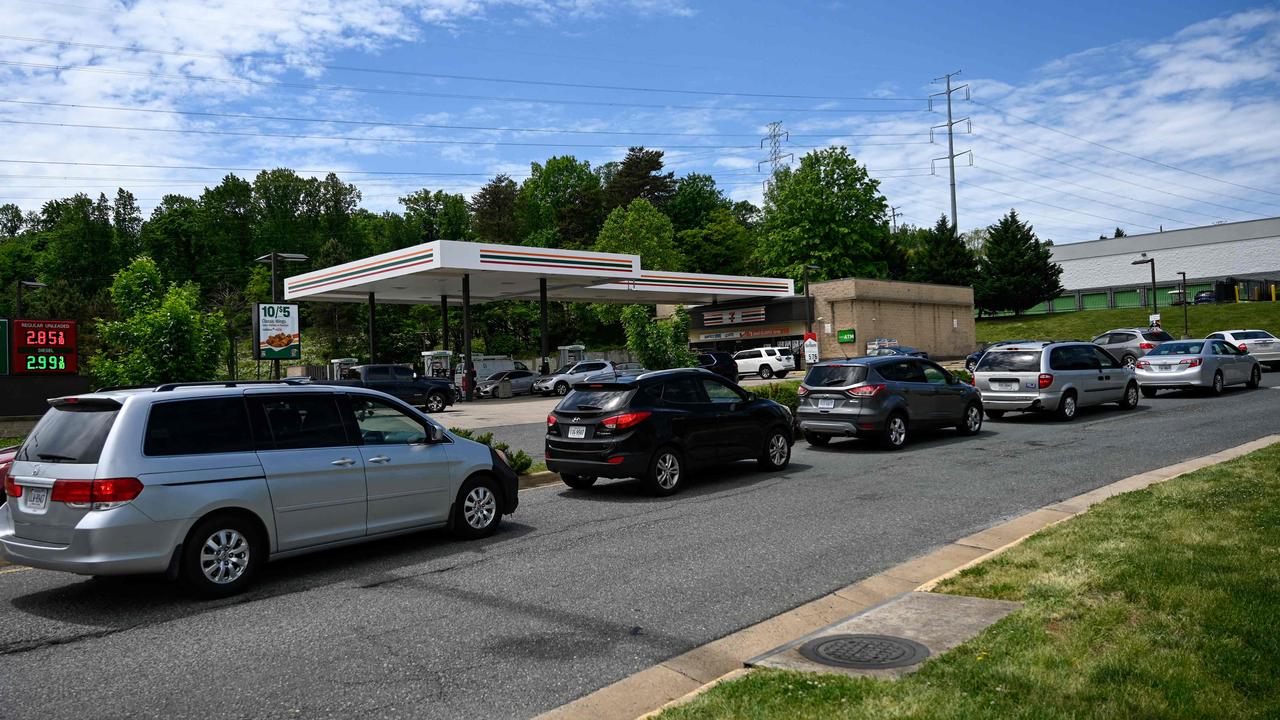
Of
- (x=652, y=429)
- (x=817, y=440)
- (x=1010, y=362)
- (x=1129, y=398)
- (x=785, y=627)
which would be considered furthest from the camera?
(x=1129, y=398)

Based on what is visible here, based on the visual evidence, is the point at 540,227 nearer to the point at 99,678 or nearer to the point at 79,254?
the point at 79,254

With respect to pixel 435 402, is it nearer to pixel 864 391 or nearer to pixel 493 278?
pixel 493 278

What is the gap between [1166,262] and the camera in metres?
89.0

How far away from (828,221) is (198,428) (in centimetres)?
6724

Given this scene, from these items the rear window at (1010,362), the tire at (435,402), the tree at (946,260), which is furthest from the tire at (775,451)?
the tree at (946,260)

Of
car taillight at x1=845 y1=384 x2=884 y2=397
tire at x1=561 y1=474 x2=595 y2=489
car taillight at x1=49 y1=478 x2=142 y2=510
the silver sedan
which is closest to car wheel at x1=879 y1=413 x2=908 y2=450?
car taillight at x1=845 y1=384 x2=884 y2=397

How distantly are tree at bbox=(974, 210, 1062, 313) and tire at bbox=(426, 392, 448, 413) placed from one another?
5460 cm

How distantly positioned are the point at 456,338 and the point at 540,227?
2809 cm

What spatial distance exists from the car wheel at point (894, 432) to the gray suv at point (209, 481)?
9.18 meters

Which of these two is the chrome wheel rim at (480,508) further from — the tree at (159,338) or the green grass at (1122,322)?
the green grass at (1122,322)

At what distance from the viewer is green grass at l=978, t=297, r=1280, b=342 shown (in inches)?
2377

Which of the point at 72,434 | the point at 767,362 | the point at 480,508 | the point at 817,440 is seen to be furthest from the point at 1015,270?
the point at 72,434

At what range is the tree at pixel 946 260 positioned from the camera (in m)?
74.1

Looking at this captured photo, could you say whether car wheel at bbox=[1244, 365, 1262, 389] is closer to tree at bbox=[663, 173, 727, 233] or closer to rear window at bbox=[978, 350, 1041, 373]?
rear window at bbox=[978, 350, 1041, 373]
